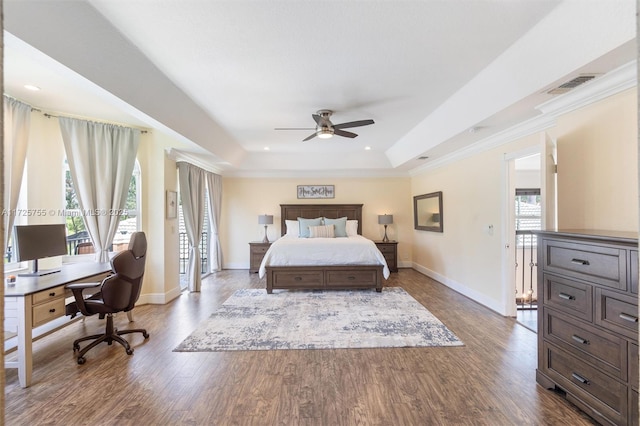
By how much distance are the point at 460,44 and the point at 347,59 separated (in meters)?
0.92

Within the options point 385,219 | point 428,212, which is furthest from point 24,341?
point 428,212

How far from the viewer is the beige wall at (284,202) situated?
6883 mm

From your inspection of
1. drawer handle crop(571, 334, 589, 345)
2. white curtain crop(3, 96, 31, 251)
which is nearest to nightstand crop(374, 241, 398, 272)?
drawer handle crop(571, 334, 589, 345)

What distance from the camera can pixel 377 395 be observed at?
2.13m

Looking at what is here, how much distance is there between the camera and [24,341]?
2.27 m

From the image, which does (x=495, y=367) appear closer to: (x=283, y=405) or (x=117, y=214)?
(x=283, y=405)

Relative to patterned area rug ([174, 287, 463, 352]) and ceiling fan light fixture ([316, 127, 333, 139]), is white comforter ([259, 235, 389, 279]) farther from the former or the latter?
ceiling fan light fixture ([316, 127, 333, 139])

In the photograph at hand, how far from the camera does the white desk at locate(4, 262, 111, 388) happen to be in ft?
7.39

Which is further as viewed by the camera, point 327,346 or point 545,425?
point 327,346

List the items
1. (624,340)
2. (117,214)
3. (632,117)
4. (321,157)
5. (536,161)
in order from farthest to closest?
1. (321,157)
2. (536,161)
3. (117,214)
4. (632,117)
5. (624,340)

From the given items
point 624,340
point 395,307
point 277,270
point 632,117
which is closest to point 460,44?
point 632,117

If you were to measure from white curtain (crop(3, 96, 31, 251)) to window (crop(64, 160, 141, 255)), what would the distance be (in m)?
0.68

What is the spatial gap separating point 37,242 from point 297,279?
10.8 ft

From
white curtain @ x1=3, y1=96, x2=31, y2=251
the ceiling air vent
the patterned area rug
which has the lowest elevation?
the patterned area rug
